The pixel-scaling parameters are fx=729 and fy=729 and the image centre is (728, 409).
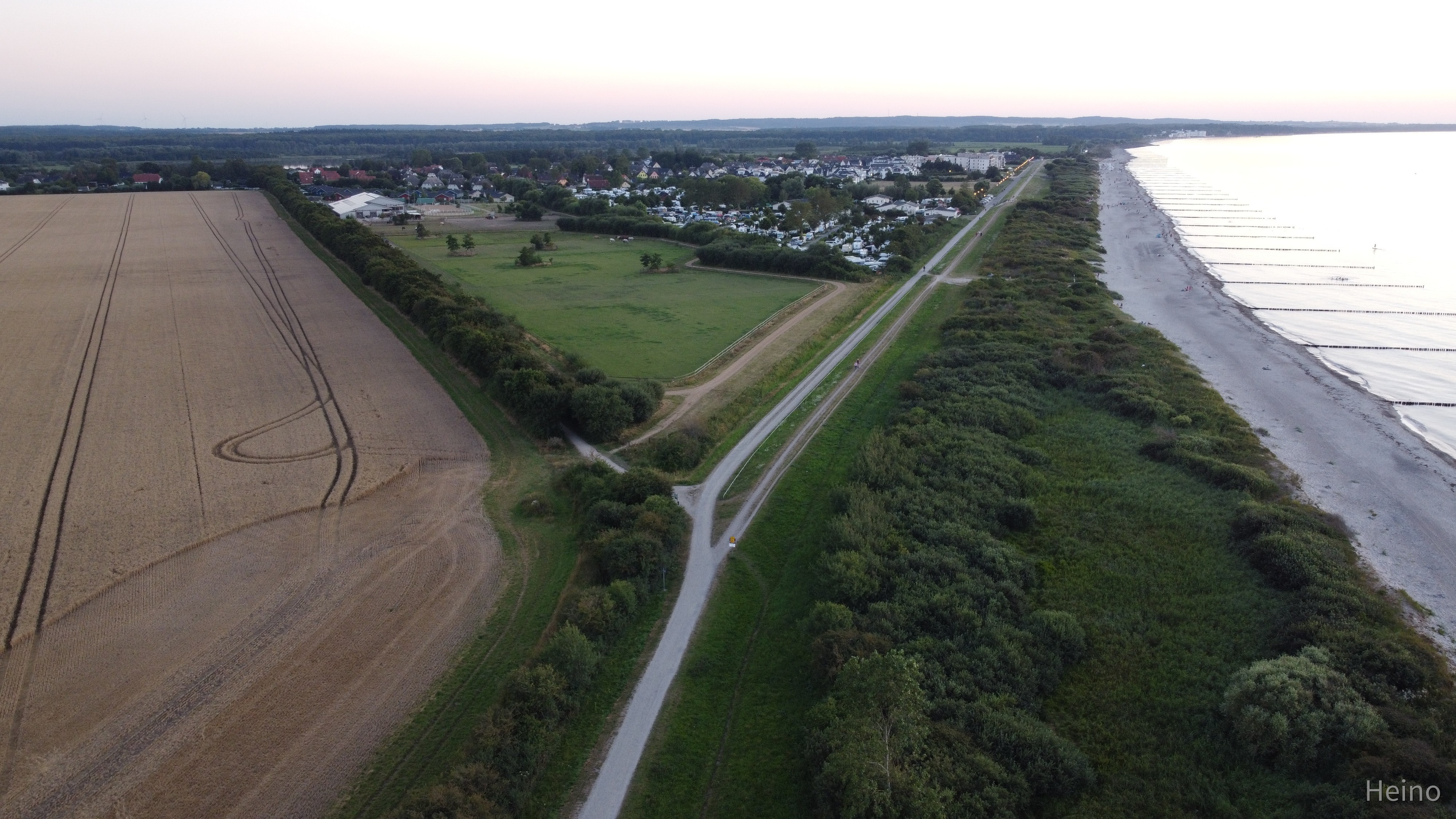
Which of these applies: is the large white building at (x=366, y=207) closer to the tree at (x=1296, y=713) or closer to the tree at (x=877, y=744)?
the tree at (x=877, y=744)

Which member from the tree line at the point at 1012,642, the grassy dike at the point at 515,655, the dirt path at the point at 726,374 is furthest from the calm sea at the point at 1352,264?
the grassy dike at the point at 515,655

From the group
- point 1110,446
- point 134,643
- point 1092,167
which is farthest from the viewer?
point 1092,167

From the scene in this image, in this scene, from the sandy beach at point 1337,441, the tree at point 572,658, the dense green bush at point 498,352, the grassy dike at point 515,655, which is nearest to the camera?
the grassy dike at point 515,655

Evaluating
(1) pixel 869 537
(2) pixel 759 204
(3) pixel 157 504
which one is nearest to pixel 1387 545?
(1) pixel 869 537

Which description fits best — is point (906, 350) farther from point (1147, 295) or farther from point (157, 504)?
point (157, 504)

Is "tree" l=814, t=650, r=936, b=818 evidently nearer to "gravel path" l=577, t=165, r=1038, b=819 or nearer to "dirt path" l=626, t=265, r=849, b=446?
"gravel path" l=577, t=165, r=1038, b=819

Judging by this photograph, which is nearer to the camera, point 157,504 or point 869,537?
point 869,537
